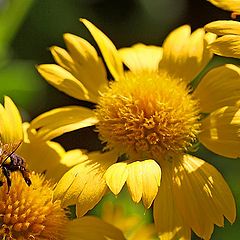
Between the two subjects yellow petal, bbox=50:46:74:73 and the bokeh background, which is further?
the bokeh background

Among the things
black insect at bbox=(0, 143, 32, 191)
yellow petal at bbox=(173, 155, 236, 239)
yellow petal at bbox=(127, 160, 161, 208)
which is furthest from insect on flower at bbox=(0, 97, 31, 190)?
yellow petal at bbox=(173, 155, 236, 239)

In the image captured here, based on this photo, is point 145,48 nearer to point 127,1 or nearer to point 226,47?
point 226,47

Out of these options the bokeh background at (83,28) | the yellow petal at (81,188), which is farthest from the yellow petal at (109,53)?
the bokeh background at (83,28)

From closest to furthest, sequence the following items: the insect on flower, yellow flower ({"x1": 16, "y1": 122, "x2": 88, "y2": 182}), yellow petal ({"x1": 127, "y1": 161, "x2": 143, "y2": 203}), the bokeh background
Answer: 1. yellow petal ({"x1": 127, "y1": 161, "x2": 143, "y2": 203})
2. the insect on flower
3. yellow flower ({"x1": 16, "y1": 122, "x2": 88, "y2": 182})
4. the bokeh background

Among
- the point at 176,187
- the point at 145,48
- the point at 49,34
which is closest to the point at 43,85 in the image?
the point at 49,34

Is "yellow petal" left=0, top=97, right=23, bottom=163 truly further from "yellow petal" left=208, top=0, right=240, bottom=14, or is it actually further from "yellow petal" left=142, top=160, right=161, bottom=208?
"yellow petal" left=208, top=0, right=240, bottom=14

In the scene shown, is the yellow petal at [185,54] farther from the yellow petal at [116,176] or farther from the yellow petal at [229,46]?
the yellow petal at [116,176]
